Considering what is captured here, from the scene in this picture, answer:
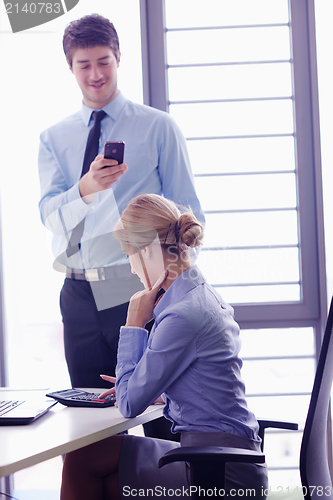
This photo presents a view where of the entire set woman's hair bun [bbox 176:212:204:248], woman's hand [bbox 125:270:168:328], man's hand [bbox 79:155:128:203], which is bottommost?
woman's hand [bbox 125:270:168:328]

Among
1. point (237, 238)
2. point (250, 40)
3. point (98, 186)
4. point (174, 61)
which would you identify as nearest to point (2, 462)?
point (98, 186)

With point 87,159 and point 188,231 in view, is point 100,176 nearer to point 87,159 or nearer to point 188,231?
point 87,159

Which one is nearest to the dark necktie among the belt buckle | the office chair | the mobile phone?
the belt buckle

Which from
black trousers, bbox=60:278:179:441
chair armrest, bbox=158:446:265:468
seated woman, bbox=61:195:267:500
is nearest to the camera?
chair armrest, bbox=158:446:265:468

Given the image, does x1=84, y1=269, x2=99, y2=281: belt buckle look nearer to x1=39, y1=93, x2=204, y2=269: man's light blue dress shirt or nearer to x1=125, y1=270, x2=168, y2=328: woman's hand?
x1=39, y1=93, x2=204, y2=269: man's light blue dress shirt

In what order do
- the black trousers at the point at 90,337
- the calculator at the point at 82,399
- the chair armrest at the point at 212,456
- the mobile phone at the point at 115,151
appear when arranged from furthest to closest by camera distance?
1. the black trousers at the point at 90,337
2. the mobile phone at the point at 115,151
3. the calculator at the point at 82,399
4. the chair armrest at the point at 212,456

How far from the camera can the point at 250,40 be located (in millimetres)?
2258

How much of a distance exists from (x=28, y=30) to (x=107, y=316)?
5.19ft

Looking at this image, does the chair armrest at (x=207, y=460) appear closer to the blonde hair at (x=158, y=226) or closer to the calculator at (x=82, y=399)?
the calculator at (x=82, y=399)

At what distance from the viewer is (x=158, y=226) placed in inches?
50.4

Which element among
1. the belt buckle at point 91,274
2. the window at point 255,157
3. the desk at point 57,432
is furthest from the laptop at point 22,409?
the window at point 255,157

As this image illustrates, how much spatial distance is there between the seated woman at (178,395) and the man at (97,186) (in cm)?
50

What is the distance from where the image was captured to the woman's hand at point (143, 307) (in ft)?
4.22

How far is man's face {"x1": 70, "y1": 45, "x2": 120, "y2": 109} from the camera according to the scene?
5.98ft
